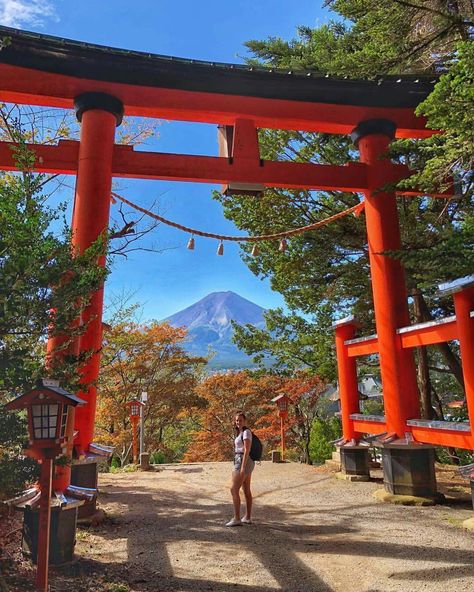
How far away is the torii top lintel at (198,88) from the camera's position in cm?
557

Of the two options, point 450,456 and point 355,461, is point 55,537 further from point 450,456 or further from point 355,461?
point 450,456

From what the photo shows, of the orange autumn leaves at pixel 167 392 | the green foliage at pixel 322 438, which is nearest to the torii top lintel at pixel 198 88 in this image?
the green foliage at pixel 322 438

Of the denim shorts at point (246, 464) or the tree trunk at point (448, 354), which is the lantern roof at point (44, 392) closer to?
the denim shorts at point (246, 464)

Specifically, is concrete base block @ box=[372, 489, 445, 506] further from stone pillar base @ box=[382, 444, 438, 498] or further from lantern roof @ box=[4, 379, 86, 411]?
lantern roof @ box=[4, 379, 86, 411]

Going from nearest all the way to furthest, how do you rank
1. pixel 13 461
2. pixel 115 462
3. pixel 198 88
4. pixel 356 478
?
1. pixel 13 461
2. pixel 198 88
3. pixel 356 478
4. pixel 115 462

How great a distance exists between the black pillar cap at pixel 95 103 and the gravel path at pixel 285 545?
512 centimetres

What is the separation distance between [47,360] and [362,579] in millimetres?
3053

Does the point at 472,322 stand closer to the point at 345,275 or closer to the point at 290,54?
the point at 345,275

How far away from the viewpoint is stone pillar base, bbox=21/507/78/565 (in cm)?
363

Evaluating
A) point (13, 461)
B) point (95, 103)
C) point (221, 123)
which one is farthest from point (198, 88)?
point (13, 461)

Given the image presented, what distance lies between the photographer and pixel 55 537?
12.0ft

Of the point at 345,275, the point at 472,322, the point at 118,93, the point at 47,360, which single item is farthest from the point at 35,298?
the point at 345,275

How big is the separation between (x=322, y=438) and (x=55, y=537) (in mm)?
8847

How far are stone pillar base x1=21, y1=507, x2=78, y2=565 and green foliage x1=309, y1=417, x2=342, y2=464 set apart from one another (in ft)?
27.9
